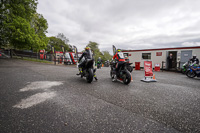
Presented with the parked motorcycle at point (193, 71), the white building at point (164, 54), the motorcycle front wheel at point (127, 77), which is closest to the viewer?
the motorcycle front wheel at point (127, 77)

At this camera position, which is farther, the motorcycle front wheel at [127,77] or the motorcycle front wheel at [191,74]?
the motorcycle front wheel at [191,74]

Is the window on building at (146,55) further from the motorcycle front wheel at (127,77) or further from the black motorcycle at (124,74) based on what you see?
the motorcycle front wheel at (127,77)

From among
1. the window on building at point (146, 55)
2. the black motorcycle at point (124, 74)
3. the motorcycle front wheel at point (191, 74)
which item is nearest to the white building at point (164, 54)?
the window on building at point (146, 55)

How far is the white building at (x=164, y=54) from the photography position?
39.1 ft

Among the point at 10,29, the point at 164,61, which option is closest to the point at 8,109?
the point at 164,61

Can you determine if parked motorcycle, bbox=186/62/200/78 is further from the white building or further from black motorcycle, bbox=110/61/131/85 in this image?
black motorcycle, bbox=110/61/131/85

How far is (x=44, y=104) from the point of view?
2605 mm

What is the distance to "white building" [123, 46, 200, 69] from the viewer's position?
39.1ft

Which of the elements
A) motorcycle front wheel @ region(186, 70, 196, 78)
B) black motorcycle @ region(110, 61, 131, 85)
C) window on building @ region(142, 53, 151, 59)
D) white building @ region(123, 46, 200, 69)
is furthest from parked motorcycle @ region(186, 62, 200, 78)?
window on building @ region(142, 53, 151, 59)

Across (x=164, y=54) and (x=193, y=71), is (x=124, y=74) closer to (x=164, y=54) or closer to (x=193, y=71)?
(x=193, y=71)

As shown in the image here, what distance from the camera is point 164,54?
44.9 ft

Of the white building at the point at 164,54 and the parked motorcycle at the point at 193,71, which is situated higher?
the white building at the point at 164,54

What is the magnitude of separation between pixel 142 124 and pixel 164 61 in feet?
47.5

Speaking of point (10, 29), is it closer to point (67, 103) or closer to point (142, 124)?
point (67, 103)
